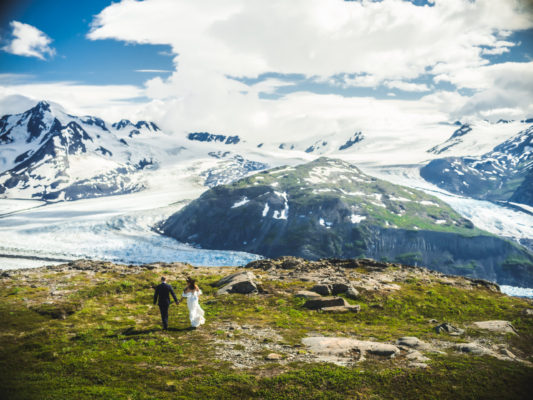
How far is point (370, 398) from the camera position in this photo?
14.2m

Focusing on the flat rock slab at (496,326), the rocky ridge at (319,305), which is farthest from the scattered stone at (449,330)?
the flat rock slab at (496,326)

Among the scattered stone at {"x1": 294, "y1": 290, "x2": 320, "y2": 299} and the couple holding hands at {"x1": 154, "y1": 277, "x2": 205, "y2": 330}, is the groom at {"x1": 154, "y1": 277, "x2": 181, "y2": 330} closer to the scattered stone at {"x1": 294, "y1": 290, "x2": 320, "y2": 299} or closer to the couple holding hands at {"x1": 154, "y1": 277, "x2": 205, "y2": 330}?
the couple holding hands at {"x1": 154, "y1": 277, "x2": 205, "y2": 330}

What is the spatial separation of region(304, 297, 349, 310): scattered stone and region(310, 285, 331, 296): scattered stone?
10.1ft

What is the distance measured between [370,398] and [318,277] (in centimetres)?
2764

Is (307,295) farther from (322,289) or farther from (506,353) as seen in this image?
(506,353)

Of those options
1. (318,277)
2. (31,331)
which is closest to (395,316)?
(318,277)

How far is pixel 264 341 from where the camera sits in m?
Result: 21.5

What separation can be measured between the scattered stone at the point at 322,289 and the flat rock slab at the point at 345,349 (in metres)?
13.3

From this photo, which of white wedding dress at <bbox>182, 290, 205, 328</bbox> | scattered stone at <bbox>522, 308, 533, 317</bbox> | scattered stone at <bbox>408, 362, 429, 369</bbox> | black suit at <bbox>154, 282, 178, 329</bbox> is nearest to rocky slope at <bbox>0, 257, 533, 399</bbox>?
scattered stone at <bbox>408, 362, 429, 369</bbox>

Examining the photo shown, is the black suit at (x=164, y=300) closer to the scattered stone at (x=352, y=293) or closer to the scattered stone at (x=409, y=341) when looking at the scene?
the scattered stone at (x=409, y=341)

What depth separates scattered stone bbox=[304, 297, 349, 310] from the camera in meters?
30.6

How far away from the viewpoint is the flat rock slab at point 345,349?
1852cm

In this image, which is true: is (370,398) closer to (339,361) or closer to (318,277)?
(339,361)

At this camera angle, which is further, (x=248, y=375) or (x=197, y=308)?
(x=197, y=308)
